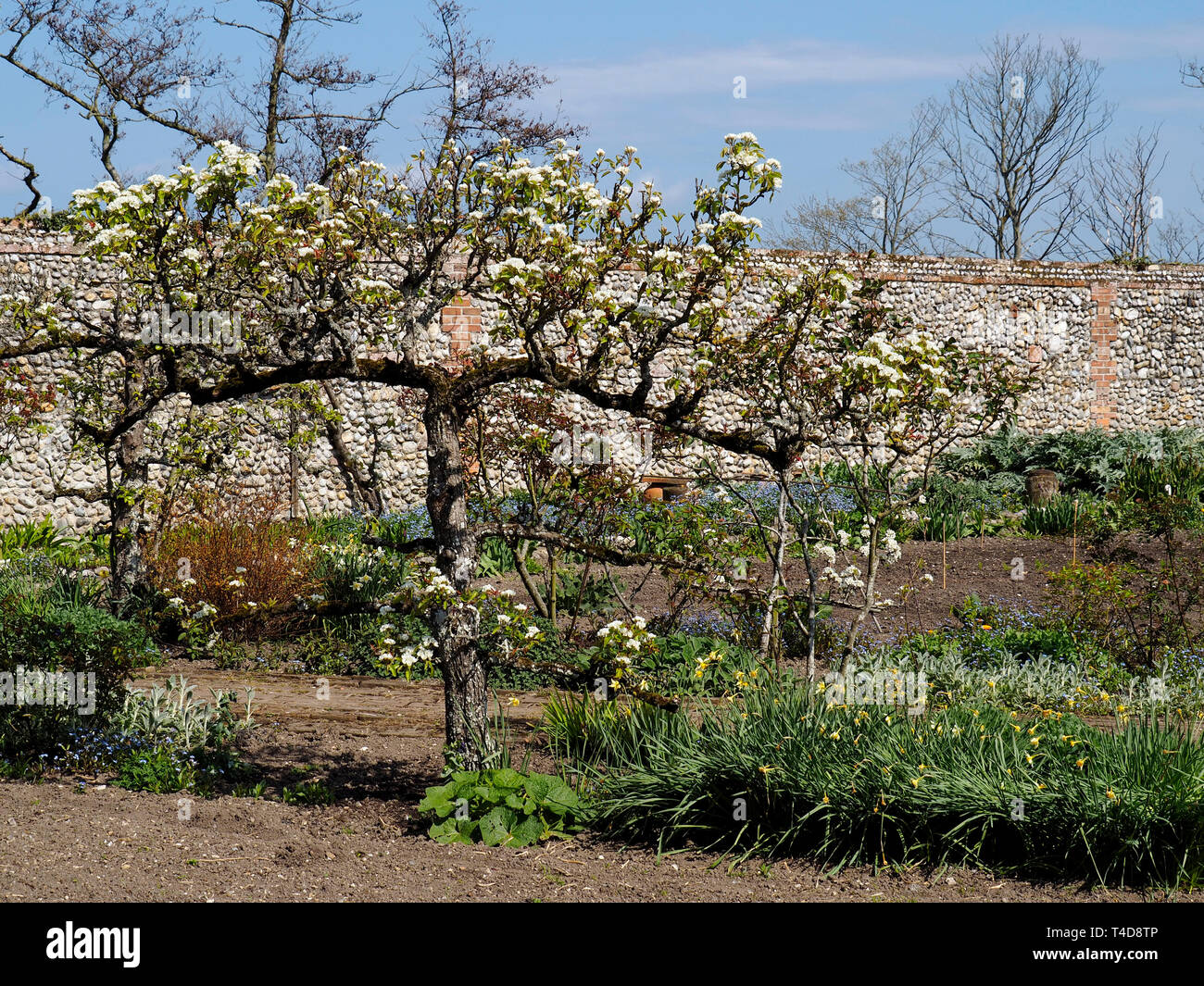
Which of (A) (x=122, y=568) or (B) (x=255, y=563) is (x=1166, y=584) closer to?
(B) (x=255, y=563)

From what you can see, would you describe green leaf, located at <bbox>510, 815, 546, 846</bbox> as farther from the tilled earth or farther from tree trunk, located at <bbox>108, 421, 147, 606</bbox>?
tree trunk, located at <bbox>108, 421, 147, 606</bbox>

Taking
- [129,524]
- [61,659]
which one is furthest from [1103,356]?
[61,659]

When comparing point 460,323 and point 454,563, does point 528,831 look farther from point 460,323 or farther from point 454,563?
point 460,323

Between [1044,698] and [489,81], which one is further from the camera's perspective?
[489,81]

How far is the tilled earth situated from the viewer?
170 inches

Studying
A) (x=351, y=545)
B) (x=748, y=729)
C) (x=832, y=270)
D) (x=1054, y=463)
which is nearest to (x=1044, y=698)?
(x=748, y=729)

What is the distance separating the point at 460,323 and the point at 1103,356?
10.6 meters

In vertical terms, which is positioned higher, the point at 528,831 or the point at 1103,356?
the point at 1103,356

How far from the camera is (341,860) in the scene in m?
4.73

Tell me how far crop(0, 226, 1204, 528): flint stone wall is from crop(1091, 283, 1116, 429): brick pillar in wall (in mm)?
15

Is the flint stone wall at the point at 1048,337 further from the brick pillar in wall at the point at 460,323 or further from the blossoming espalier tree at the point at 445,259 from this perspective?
the blossoming espalier tree at the point at 445,259

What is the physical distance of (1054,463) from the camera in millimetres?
15188
